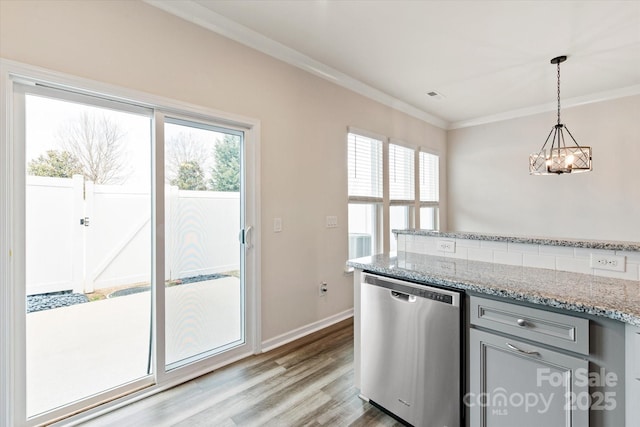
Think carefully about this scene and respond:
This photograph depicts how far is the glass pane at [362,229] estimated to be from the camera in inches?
149

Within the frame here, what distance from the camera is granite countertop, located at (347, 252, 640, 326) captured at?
118cm

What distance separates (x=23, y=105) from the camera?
172 centimetres

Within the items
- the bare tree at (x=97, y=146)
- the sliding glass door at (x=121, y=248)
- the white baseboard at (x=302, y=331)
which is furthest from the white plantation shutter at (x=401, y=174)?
the bare tree at (x=97, y=146)

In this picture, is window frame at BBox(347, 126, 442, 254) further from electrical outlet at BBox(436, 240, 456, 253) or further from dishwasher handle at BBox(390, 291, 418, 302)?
dishwasher handle at BBox(390, 291, 418, 302)

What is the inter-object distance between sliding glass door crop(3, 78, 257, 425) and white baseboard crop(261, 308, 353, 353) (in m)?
0.19

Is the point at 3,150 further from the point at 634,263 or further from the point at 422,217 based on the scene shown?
the point at 422,217

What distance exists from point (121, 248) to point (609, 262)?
2972 millimetres

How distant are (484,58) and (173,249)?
140 inches

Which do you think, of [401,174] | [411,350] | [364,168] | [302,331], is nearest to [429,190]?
[401,174]

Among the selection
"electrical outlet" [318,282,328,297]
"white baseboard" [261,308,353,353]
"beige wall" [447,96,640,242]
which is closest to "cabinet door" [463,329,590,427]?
"white baseboard" [261,308,353,353]

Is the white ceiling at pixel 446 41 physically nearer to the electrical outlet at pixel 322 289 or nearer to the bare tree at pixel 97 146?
Result: the bare tree at pixel 97 146

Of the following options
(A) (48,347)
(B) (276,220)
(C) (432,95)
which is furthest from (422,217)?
(A) (48,347)

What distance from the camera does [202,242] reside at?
247 cm

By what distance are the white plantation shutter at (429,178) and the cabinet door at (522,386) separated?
3790 mm
